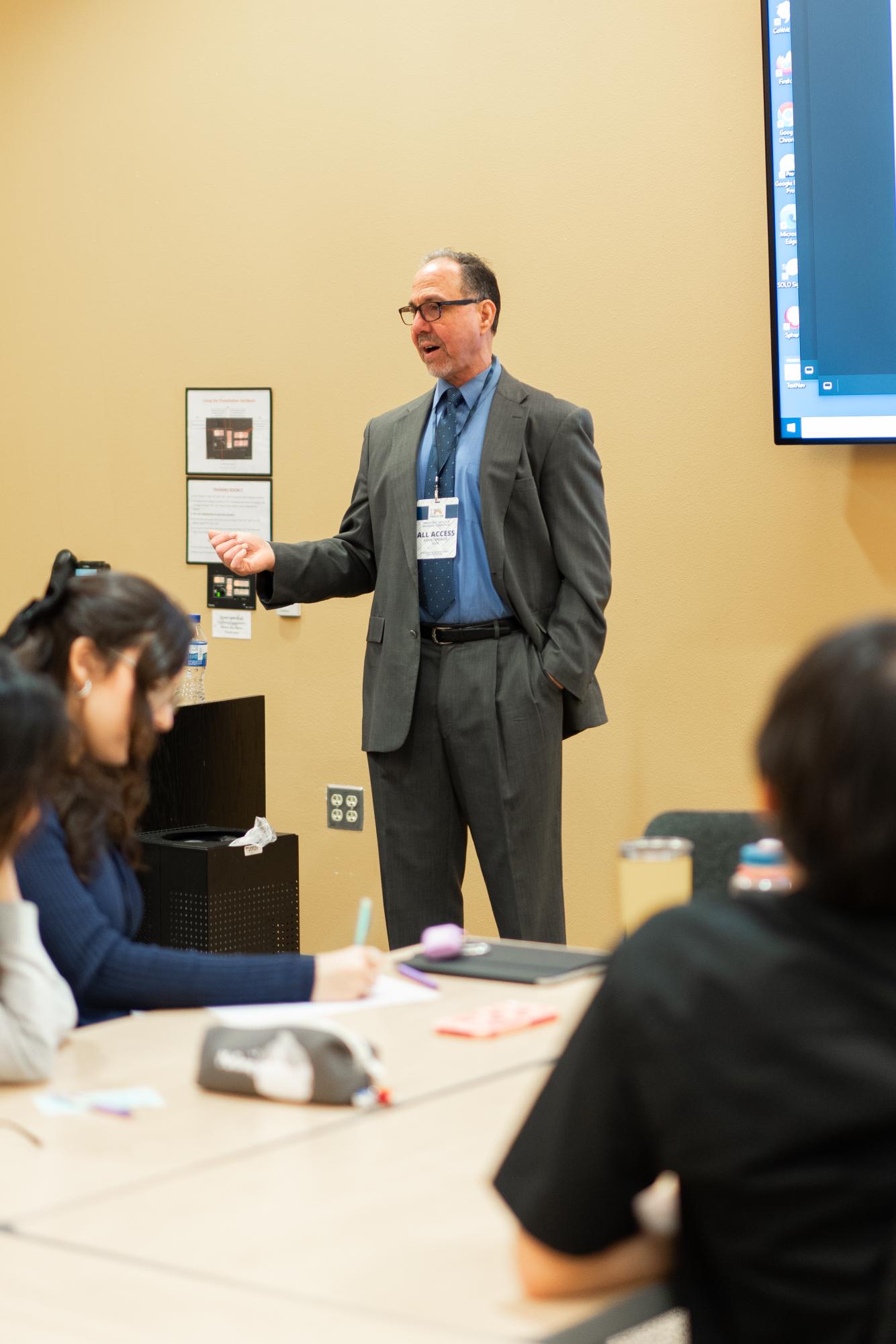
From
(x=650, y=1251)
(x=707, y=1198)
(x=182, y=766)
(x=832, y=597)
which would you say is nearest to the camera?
(x=707, y=1198)

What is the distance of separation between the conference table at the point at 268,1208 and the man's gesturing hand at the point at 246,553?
186cm

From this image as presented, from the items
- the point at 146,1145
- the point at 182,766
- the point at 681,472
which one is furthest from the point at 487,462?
the point at 146,1145

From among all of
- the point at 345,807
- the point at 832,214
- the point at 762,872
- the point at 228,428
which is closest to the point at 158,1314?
the point at 762,872

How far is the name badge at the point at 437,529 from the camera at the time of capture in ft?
12.2

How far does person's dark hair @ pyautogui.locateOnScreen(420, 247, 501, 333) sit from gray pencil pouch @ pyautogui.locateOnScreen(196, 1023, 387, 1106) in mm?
2419

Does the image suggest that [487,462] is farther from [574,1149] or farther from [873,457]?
[574,1149]

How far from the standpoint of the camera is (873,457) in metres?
3.92

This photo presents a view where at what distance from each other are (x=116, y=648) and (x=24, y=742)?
2.05ft

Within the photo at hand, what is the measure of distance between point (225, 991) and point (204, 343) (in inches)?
131

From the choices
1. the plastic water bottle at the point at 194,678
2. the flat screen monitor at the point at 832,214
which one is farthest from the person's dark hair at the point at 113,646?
the plastic water bottle at the point at 194,678

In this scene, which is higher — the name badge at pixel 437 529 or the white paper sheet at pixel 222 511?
the white paper sheet at pixel 222 511

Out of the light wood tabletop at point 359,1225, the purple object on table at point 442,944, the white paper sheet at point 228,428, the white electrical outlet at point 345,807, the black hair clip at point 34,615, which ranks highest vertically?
the white paper sheet at point 228,428

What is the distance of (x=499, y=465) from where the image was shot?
12.2 feet

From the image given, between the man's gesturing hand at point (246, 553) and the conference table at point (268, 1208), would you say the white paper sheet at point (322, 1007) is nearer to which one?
the conference table at point (268, 1208)
